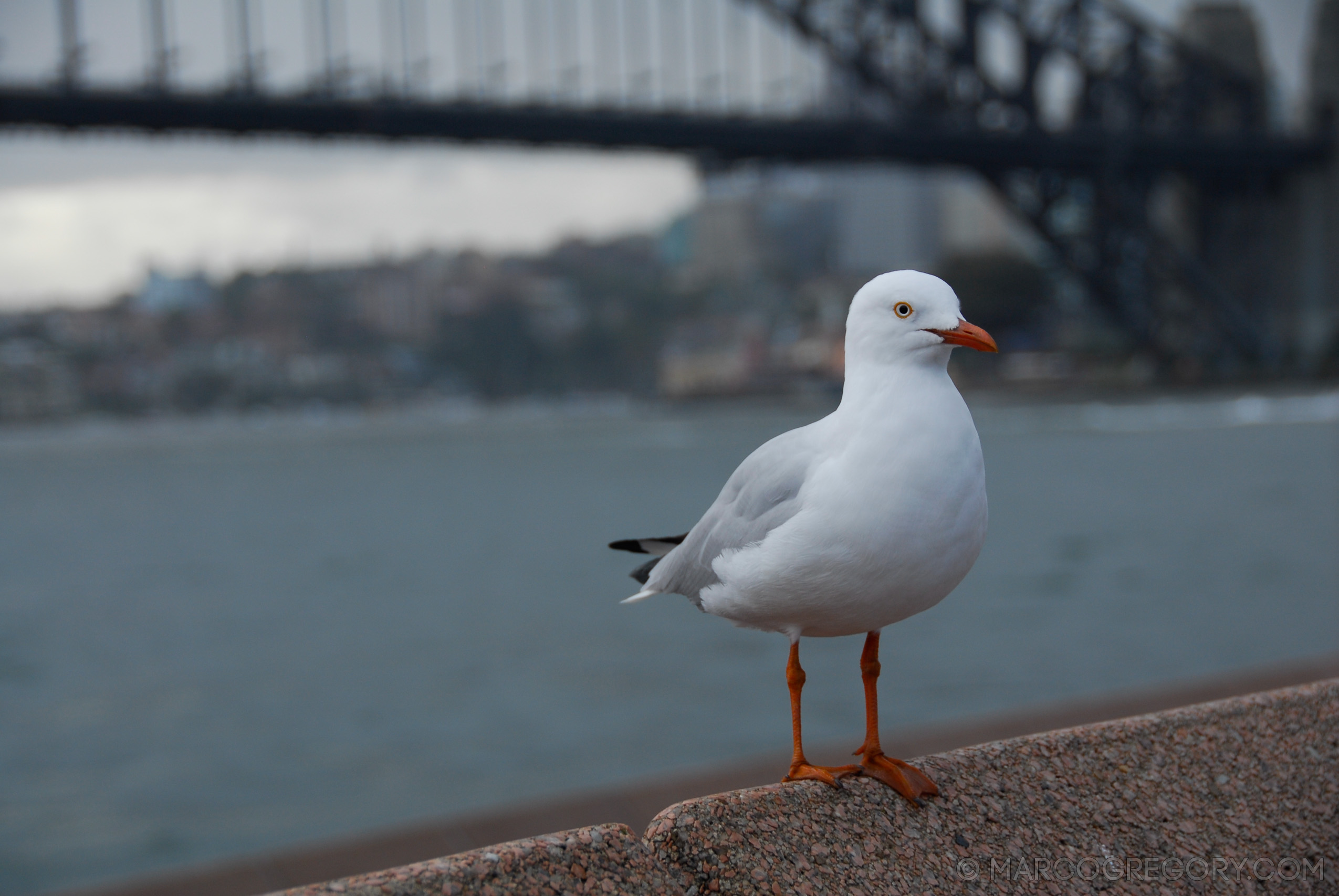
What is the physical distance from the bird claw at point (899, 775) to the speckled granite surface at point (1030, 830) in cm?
4

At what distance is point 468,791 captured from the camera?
26.9 ft

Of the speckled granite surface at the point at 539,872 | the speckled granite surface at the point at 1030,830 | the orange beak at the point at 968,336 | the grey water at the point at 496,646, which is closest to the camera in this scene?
the orange beak at the point at 968,336

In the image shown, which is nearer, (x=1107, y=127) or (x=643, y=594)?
(x=643, y=594)

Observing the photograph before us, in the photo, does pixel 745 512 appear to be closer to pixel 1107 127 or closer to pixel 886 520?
pixel 886 520

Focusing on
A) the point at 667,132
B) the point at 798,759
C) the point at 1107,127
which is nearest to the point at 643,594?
the point at 798,759

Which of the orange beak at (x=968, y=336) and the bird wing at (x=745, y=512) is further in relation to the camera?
the bird wing at (x=745, y=512)

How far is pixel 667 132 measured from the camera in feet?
74.1

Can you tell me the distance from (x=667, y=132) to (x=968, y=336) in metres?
22.1

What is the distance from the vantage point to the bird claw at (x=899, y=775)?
5.10 feet

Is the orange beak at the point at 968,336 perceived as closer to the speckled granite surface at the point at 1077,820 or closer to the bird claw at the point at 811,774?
the bird claw at the point at 811,774

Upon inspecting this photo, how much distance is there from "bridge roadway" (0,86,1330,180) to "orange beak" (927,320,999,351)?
21.2 m

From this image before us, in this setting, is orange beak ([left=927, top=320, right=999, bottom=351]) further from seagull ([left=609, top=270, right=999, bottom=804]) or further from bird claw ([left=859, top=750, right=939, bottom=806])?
bird claw ([left=859, top=750, right=939, bottom=806])

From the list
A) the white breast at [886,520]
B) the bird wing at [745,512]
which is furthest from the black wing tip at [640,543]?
the white breast at [886,520]

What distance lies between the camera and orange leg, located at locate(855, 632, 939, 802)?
1.42 m
